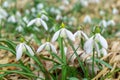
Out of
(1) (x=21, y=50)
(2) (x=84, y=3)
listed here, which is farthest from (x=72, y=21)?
(1) (x=21, y=50)

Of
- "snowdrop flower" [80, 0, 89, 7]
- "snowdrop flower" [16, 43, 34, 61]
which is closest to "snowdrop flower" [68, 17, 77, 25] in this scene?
"snowdrop flower" [80, 0, 89, 7]

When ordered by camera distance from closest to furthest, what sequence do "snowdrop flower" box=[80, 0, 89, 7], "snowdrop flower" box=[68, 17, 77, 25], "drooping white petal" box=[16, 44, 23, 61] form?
"drooping white petal" box=[16, 44, 23, 61] → "snowdrop flower" box=[68, 17, 77, 25] → "snowdrop flower" box=[80, 0, 89, 7]

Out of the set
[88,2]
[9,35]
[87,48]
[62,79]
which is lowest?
[62,79]

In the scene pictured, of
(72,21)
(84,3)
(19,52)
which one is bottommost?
(19,52)

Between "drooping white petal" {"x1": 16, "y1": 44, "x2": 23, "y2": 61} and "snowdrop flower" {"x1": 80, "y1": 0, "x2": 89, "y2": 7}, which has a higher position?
"snowdrop flower" {"x1": 80, "y1": 0, "x2": 89, "y2": 7}

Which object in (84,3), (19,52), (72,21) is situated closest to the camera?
(19,52)

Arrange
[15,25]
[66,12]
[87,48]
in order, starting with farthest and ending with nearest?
1. [66,12]
2. [15,25]
3. [87,48]

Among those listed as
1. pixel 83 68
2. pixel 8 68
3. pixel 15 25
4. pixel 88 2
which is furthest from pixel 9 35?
pixel 88 2

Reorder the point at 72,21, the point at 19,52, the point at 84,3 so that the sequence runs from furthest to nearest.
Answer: the point at 84,3, the point at 72,21, the point at 19,52

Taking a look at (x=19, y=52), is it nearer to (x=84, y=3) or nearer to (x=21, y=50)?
(x=21, y=50)

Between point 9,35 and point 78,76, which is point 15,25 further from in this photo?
point 78,76

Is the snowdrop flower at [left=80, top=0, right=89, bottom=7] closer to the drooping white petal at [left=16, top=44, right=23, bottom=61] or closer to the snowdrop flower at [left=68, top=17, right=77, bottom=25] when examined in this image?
the snowdrop flower at [left=68, top=17, right=77, bottom=25]
